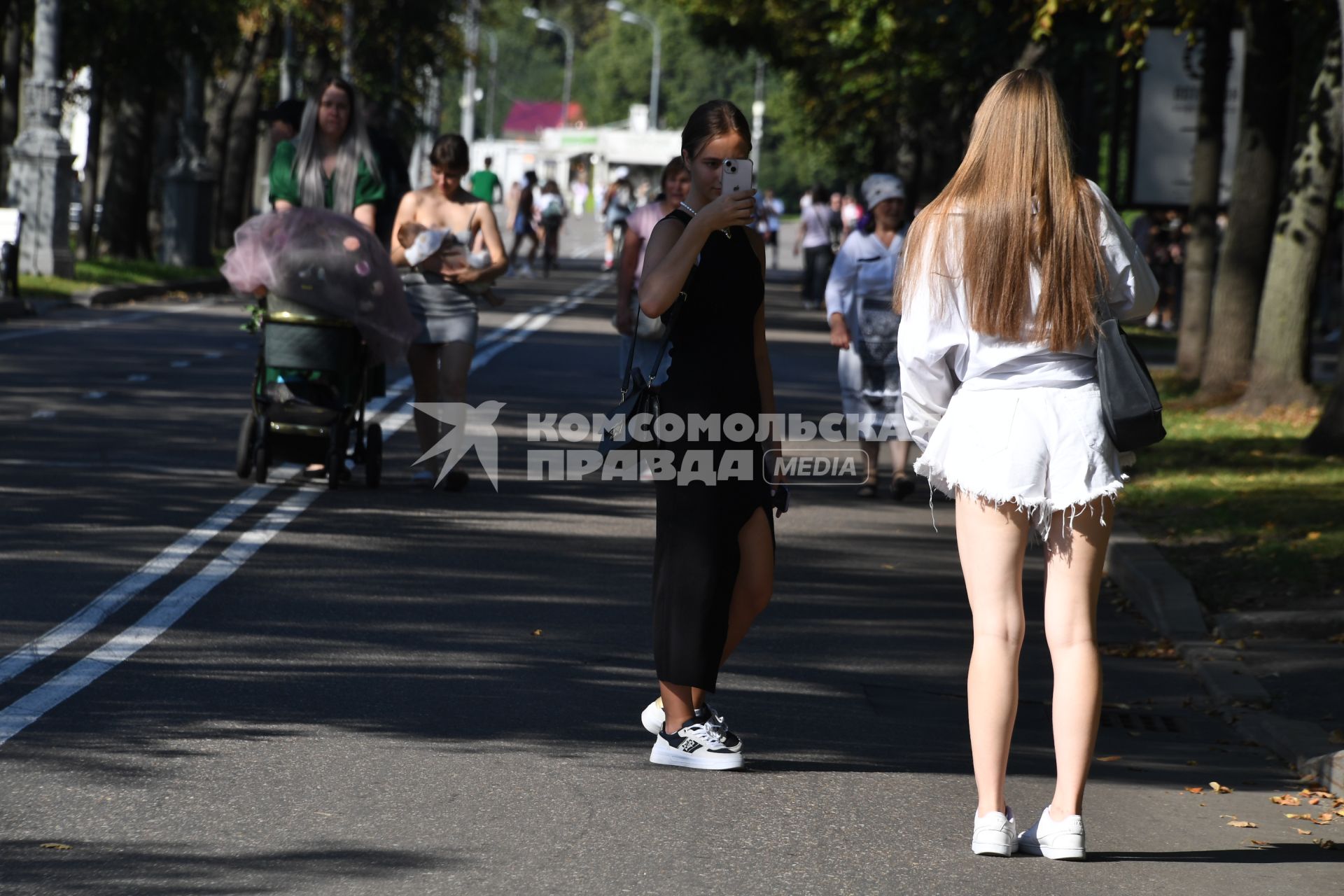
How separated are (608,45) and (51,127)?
382 ft

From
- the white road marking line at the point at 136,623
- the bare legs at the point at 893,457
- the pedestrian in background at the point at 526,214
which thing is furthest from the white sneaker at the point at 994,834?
the pedestrian in background at the point at 526,214

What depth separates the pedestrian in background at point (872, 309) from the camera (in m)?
11.8

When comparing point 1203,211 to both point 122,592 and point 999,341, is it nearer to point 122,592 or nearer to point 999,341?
point 122,592

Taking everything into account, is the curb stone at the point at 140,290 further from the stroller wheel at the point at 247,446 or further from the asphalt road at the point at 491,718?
the asphalt road at the point at 491,718

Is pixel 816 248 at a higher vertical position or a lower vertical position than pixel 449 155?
lower

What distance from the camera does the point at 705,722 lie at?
19.2ft

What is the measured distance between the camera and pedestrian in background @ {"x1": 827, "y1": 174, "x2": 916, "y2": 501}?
1176 centimetres

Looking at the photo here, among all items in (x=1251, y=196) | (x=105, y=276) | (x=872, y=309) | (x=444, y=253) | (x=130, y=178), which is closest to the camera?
(x=444, y=253)

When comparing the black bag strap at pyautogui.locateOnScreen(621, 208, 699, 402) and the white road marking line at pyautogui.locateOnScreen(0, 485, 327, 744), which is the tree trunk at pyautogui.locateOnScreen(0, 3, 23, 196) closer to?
the white road marking line at pyautogui.locateOnScreen(0, 485, 327, 744)

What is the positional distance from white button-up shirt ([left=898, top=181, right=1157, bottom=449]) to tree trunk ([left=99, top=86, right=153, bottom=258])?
2812 cm

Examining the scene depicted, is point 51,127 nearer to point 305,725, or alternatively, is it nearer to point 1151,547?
point 1151,547

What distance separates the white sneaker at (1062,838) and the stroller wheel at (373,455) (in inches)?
252

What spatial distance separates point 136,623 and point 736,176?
3.07 metres

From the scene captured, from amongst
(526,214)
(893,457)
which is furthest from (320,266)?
(526,214)
